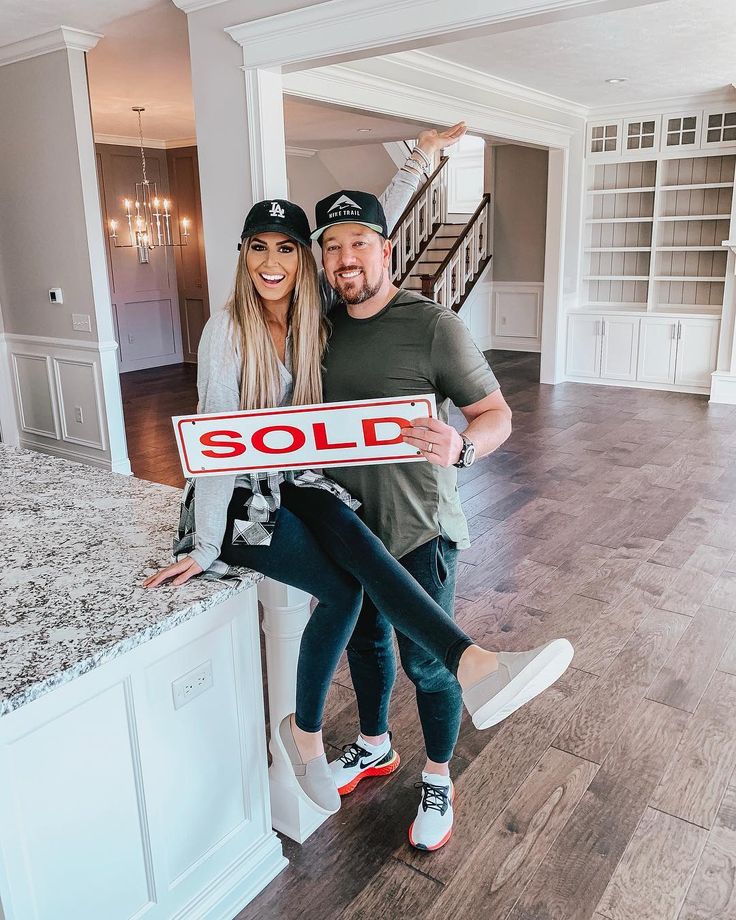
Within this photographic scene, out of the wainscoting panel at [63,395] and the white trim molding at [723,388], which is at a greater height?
the wainscoting panel at [63,395]

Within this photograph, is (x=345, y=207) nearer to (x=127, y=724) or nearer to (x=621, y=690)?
(x=127, y=724)

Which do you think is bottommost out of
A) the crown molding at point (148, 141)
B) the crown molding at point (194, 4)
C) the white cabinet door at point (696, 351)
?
the white cabinet door at point (696, 351)

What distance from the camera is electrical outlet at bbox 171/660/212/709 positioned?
1.47 meters

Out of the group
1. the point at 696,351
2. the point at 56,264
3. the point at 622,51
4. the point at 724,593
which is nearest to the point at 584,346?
the point at 696,351

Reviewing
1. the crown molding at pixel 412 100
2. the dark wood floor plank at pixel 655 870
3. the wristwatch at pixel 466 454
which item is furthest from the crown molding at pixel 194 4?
the dark wood floor plank at pixel 655 870

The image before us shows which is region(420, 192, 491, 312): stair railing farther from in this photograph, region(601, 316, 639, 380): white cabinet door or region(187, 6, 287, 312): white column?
region(187, 6, 287, 312): white column

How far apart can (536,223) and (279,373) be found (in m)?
8.34

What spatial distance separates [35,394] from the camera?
17.1ft

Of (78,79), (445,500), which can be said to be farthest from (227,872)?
(78,79)

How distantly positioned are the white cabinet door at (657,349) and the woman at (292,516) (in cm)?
636

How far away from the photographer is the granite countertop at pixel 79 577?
4.08 ft

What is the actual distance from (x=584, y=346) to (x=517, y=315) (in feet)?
6.79

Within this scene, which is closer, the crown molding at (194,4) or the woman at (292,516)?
the woman at (292,516)

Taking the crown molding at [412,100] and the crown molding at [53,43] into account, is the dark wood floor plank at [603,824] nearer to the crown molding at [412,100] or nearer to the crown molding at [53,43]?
the crown molding at [412,100]
